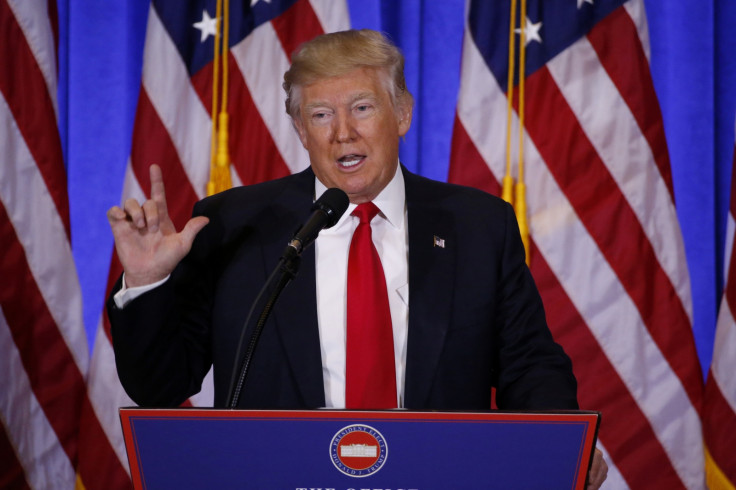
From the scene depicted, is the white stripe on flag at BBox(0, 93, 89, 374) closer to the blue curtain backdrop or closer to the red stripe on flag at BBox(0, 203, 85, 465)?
the red stripe on flag at BBox(0, 203, 85, 465)

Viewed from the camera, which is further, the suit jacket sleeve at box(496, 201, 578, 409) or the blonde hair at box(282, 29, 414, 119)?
the blonde hair at box(282, 29, 414, 119)

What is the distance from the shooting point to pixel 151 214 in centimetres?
136

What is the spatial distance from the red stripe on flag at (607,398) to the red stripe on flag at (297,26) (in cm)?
111

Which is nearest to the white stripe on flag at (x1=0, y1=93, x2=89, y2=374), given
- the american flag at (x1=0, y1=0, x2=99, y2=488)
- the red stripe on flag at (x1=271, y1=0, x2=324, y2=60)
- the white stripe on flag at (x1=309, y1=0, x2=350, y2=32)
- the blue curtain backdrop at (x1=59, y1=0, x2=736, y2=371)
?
the american flag at (x1=0, y1=0, x2=99, y2=488)

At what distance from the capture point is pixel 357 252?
1.65 metres

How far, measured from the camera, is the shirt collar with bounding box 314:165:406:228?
69.0 inches

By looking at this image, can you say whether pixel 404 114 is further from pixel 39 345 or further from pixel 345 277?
pixel 39 345

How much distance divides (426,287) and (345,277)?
0.57 ft

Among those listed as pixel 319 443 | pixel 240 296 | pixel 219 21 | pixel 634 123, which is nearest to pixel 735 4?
pixel 634 123

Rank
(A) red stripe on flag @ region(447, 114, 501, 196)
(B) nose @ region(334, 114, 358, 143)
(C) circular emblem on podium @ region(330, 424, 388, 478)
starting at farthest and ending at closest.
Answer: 1. (A) red stripe on flag @ region(447, 114, 501, 196)
2. (B) nose @ region(334, 114, 358, 143)
3. (C) circular emblem on podium @ region(330, 424, 388, 478)

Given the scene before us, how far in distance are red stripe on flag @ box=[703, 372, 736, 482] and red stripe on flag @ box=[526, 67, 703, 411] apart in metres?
0.07

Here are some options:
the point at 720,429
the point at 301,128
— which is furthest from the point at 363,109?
the point at 720,429

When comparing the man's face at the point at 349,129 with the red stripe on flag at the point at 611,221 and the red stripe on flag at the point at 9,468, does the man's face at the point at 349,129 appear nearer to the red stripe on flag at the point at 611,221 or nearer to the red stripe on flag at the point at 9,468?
the red stripe on flag at the point at 611,221

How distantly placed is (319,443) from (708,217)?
2.43 m
